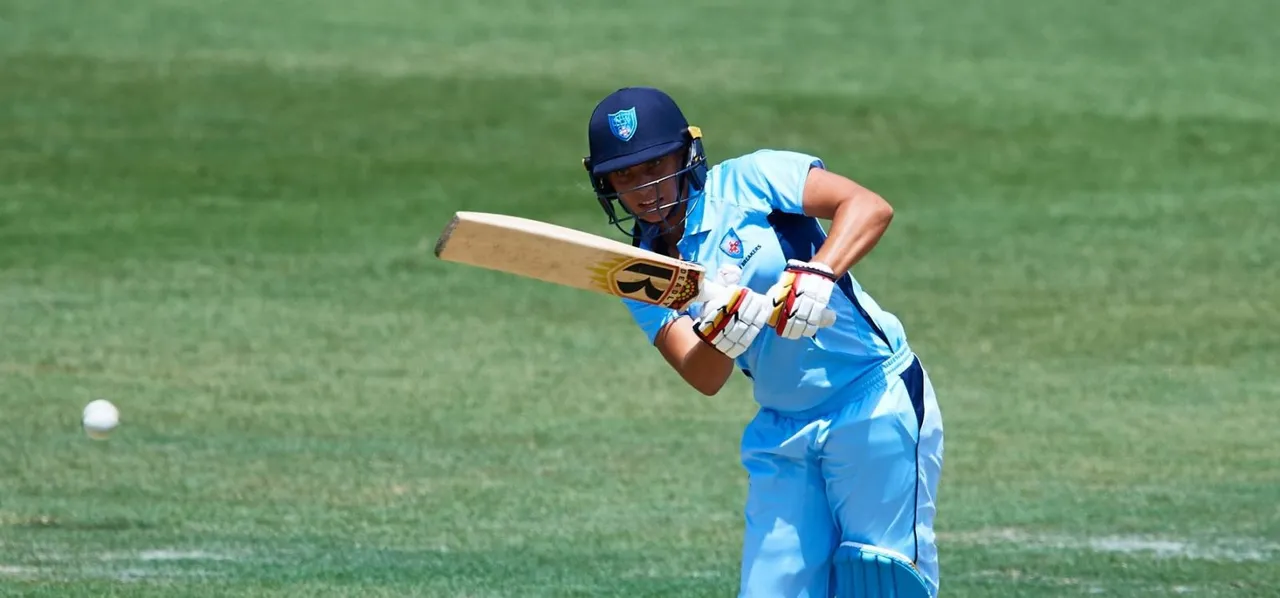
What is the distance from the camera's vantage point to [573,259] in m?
5.14

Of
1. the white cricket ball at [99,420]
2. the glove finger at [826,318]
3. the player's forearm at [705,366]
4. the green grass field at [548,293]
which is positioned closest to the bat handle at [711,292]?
the glove finger at [826,318]

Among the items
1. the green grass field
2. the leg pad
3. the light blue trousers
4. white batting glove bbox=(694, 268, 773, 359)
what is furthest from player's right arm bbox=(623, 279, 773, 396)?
the green grass field

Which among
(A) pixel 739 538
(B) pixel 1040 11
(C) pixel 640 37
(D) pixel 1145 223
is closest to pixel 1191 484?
(A) pixel 739 538

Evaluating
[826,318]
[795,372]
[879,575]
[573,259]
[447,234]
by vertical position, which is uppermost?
[447,234]

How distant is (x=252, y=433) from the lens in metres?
10.2

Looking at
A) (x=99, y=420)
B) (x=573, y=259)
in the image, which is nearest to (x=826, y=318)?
(x=573, y=259)

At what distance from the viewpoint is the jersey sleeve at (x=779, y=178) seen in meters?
5.12

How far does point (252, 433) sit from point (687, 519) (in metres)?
2.62

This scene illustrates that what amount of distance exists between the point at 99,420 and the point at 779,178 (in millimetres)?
5364

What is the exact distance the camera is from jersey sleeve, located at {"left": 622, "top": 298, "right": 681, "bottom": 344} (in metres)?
5.39

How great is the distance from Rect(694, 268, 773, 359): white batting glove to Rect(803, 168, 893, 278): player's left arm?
18 centimetres

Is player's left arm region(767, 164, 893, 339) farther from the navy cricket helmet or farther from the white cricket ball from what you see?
the white cricket ball

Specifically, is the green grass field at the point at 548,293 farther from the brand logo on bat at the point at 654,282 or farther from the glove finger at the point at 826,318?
the glove finger at the point at 826,318

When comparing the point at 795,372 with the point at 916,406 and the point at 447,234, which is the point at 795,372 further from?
the point at 447,234
